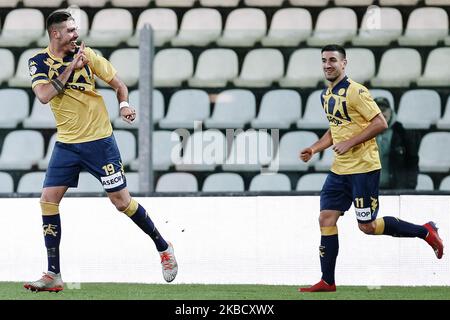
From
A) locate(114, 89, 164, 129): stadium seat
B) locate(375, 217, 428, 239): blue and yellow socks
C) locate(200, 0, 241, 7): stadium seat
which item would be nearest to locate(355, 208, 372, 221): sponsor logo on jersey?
locate(375, 217, 428, 239): blue and yellow socks

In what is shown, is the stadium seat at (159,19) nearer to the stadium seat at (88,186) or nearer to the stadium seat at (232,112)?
the stadium seat at (232,112)

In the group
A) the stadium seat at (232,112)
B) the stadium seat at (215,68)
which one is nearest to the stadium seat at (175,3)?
the stadium seat at (215,68)

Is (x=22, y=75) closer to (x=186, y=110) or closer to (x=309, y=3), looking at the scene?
(x=186, y=110)

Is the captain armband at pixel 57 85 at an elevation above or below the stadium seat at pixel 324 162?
above

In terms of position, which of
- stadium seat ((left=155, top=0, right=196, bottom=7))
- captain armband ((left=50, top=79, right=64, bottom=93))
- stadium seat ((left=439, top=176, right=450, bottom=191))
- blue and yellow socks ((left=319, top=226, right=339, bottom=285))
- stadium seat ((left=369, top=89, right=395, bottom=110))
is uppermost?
stadium seat ((left=155, top=0, right=196, bottom=7))

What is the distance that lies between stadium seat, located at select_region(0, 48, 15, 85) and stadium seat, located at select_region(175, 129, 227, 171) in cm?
153

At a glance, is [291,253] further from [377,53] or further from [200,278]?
[377,53]

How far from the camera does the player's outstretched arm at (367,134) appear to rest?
26.1ft

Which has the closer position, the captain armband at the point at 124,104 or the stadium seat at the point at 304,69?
the captain armband at the point at 124,104

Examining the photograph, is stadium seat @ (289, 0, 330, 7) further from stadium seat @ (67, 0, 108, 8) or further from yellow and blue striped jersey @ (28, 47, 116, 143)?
yellow and blue striped jersey @ (28, 47, 116, 143)

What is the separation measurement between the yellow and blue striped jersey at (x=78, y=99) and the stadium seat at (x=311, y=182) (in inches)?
74.3

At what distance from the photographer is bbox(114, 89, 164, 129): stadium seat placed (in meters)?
9.52

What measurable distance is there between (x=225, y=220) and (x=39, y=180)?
1.50 m

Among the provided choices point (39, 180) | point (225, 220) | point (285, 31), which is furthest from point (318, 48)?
point (39, 180)
